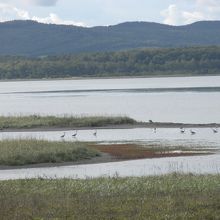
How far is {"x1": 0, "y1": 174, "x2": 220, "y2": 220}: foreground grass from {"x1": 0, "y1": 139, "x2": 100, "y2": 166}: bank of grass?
480 inches

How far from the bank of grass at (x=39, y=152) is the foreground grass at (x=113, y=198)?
12191 mm

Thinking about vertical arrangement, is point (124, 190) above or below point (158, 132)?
above

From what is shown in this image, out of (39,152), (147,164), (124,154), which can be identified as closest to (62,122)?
(124,154)

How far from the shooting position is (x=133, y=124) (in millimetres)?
69812

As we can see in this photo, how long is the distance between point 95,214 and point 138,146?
32012mm

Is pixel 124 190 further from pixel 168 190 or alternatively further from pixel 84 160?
pixel 84 160

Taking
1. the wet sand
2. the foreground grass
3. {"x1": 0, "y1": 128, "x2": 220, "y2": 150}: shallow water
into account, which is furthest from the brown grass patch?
the foreground grass

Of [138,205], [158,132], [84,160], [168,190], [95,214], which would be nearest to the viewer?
[95,214]

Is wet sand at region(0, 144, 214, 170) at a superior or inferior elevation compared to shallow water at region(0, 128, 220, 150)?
superior

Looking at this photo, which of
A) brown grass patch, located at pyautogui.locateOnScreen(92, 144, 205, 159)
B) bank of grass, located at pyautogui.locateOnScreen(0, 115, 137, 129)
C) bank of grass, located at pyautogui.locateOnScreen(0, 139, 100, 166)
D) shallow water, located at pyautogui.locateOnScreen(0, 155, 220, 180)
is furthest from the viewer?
bank of grass, located at pyautogui.locateOnScreen(0, 115, 137, 129)

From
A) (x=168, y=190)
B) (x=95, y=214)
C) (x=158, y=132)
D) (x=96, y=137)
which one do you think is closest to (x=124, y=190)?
(x=168, y=190)

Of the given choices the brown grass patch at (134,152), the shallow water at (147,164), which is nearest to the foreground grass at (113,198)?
the shallow water at (147,164)

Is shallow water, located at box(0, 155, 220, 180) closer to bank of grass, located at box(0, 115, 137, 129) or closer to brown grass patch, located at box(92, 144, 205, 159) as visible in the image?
brown grass patch, located at box(92, 144, 205, 159)

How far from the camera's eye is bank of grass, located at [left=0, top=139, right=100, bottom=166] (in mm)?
37562
